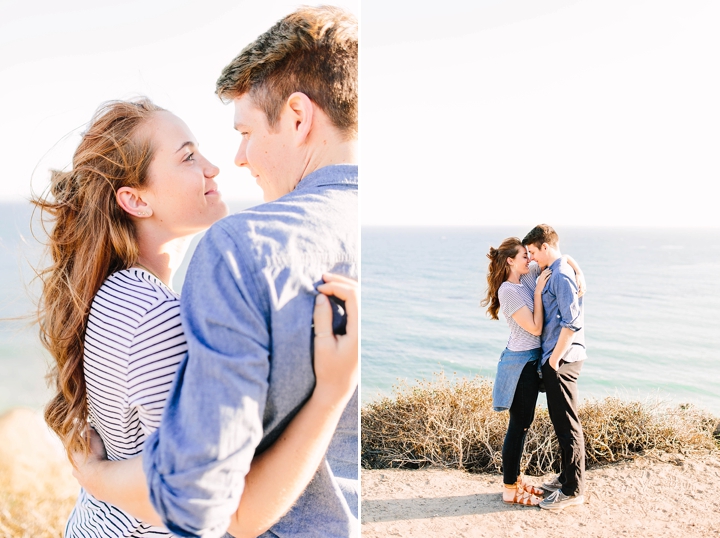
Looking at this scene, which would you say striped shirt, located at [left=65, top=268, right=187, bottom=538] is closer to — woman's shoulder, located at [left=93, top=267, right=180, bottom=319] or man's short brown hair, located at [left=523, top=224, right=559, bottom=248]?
woman's shoulder, located at [left=93, top=267, right=180, bottom=319]

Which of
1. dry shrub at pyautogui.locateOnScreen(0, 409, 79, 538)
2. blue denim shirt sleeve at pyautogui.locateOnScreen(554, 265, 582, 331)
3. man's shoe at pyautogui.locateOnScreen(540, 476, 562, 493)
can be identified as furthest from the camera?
man's shoe at pyautogui.locateOnScreen(540, 476, 562, 493)

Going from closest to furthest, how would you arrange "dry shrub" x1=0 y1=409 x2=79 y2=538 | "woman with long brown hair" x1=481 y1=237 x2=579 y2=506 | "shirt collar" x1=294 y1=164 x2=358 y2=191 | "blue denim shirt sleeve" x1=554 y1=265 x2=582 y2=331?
"shirt collar" x1=294 y1=164 x2=358 y2=191
"dry shrub" x1=0 y1=409 x2=79 y2=538
"blue denim shirt sleeve" x1=554 y1=265 x2=582 y2=331
"woman with long brown hair" x1=481 y1=237 x2=579 y2=506

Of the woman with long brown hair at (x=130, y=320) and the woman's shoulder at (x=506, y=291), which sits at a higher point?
the woman with long brown hair at (x=130, y=320)

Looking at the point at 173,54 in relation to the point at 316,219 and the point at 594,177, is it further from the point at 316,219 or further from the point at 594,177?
the point at 594,177

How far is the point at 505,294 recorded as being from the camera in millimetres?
3260

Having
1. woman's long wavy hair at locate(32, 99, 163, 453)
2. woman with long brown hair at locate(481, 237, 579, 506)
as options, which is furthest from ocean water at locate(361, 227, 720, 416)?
woman's long wavy hair at locate(32, 99, 163, 453)

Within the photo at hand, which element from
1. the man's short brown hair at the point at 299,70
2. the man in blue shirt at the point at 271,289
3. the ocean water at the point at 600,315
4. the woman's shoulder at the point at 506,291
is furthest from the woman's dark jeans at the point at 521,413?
the man's short brown hair at the point at 299,70

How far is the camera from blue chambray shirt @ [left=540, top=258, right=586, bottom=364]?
303 centimetres

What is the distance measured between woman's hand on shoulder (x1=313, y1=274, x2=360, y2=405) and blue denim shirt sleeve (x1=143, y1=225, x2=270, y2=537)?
0.09m

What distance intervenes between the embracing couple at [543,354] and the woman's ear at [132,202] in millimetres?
2398

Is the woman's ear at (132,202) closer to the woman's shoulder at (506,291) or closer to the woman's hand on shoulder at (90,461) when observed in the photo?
the woman's hand on shoulder at (90,461)

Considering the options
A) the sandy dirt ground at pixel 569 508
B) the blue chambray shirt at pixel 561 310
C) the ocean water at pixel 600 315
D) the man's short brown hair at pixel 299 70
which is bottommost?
the ocean water at pixel 600 315

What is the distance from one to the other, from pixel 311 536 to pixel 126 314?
0.44 metres

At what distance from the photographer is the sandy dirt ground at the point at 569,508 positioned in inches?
126
